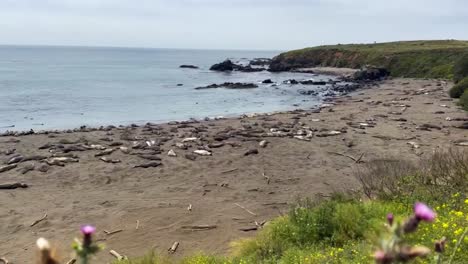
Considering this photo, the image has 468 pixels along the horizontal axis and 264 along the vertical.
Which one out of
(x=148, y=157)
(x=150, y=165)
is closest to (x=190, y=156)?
(x=148, y=157)

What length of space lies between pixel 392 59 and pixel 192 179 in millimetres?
61400

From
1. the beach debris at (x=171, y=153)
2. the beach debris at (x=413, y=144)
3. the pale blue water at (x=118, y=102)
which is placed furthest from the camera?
the pale blue water at (x=118, y=102)

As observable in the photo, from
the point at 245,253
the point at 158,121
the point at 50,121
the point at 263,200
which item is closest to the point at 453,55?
the point at 158,121

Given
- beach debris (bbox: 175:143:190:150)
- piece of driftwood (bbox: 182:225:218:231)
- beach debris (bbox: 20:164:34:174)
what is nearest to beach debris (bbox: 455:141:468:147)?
beach debris (bbox: 175:143:190:150)

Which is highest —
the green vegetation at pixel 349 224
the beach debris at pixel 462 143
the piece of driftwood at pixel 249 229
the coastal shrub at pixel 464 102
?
the green vegetation at pixel 349 224

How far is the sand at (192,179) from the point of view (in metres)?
11.1

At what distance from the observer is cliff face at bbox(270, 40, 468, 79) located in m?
60.0

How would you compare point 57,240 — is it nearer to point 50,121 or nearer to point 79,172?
point 79,172

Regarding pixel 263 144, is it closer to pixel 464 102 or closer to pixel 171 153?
pixel 171 153

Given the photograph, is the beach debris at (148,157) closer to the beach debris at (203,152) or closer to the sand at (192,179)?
the sand at (192,179)

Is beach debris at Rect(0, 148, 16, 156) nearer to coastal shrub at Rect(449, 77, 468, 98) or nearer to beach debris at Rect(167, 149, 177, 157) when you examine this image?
beach debris at Rect(167, 149, 177, 157)

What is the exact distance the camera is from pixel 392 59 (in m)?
69.8

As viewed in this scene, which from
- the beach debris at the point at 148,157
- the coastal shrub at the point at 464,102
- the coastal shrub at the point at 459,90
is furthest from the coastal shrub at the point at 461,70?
the beach debris at the point at 148,157

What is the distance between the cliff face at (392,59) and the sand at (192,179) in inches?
1393
